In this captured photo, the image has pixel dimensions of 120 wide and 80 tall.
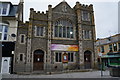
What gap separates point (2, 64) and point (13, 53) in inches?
80.1

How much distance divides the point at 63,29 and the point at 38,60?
6913 millimetres

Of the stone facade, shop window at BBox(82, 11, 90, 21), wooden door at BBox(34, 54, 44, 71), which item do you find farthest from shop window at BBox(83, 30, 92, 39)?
wooden door at BBox(34, 54, 44, 71)

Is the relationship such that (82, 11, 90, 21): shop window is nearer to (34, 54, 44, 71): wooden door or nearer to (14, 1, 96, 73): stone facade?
(14, 1, 96, 73): stone facade

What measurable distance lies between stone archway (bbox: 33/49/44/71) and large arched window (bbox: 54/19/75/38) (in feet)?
13.3

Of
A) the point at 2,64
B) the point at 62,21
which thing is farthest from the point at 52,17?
the point at 2,64

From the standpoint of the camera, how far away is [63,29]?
67.5 feet

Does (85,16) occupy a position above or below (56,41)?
above

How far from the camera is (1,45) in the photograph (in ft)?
53.5

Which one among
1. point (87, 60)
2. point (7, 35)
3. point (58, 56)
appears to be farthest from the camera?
point (87, 60)

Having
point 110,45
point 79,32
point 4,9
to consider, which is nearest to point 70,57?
point 79,32

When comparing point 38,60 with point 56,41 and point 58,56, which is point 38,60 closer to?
point 58,56

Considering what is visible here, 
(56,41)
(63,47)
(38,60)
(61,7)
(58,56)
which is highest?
(61,7)

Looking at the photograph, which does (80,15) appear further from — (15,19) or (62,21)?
(15,19)

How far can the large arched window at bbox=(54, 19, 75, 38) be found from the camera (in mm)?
20094
